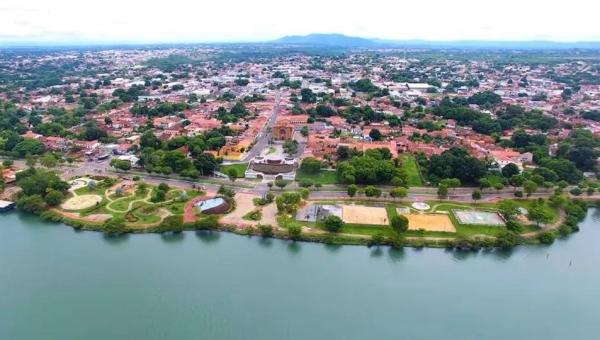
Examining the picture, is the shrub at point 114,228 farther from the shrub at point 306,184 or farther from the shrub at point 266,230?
the shrub at point 306,184

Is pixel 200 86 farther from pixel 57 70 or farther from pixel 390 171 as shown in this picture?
pixel 390 171

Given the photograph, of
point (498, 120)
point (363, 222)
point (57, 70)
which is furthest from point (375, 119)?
point (57, 70)

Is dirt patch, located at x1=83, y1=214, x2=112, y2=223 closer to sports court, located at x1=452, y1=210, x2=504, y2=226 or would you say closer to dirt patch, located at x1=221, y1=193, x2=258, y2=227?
dirt patch, located at x1=221, y1=193, x2=258, y2=227

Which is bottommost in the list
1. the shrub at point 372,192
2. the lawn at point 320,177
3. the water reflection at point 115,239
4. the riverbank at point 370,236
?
the water reflection at point 115,239

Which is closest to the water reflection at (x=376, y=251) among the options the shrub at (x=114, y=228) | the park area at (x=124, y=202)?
the park area at (x=124, y=202)

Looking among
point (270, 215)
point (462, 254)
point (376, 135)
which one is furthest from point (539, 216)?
point (376, 135)

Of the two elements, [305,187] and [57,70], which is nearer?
[305,187]
